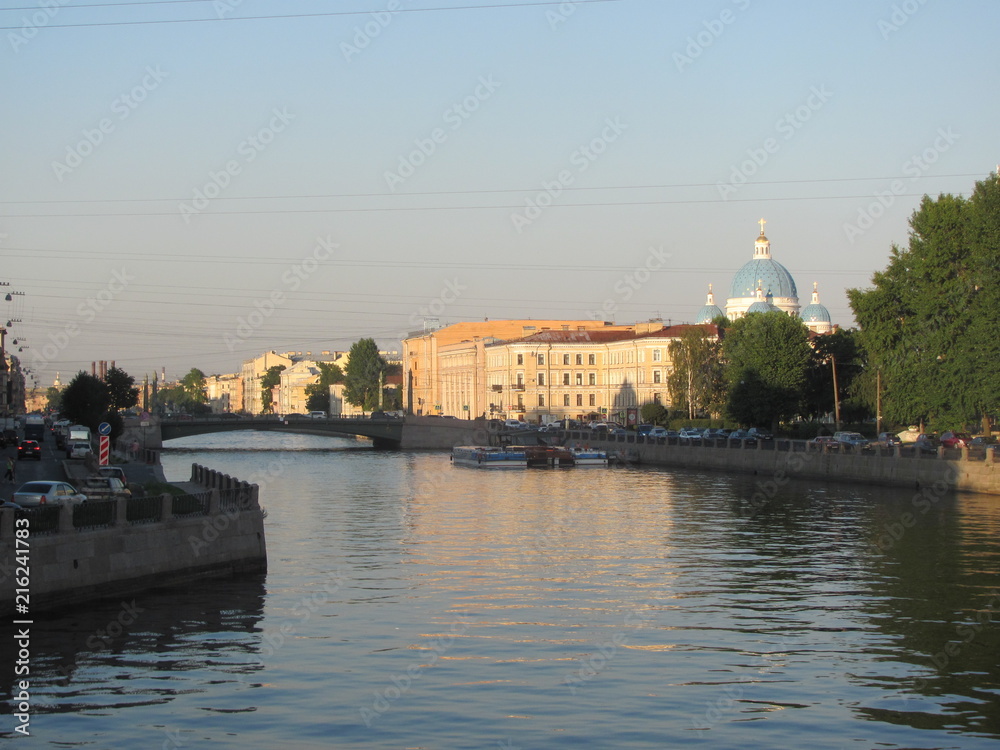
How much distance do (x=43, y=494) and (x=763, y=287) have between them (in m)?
143

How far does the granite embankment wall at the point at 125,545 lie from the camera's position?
2241 centimetres

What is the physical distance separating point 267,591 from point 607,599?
6.95 meters

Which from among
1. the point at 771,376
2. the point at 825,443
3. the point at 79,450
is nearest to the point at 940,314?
the point at 825,443

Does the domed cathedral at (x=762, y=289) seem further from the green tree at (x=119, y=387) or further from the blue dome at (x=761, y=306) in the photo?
the green tree at (x=119, y=387)

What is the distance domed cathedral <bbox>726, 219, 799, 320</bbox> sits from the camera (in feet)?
544

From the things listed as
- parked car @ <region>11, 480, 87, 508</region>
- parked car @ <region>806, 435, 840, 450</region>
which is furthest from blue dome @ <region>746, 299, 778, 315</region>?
parked car @ <region>11, 480, 87, 508</region>

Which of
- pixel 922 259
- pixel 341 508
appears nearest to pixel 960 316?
pixel 922 259

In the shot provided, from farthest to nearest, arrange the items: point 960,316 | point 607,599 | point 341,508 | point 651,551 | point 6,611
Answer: point 960,316 → point 341,508 → point 651,551 → point 607,599 → point 6,611

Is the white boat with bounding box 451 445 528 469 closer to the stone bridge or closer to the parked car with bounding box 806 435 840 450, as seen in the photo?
the stone bridge

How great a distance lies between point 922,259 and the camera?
64.1 meters

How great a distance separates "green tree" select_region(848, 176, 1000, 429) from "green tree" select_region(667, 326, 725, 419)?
3459 centimetres

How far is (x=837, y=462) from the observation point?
5878 cm

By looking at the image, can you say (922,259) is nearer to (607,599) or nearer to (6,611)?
(607,599)

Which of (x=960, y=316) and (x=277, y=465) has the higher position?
(x=960, y=316)
